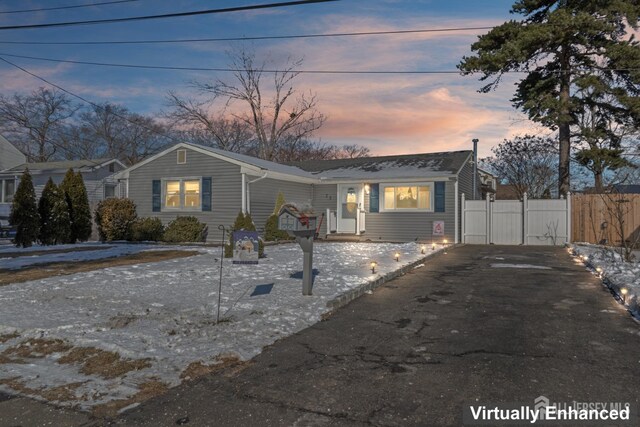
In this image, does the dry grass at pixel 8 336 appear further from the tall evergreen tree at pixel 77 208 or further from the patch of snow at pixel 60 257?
the tall evergreen tree at pixel 77 208

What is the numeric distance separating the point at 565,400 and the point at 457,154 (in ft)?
64.9

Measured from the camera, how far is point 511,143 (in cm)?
3306

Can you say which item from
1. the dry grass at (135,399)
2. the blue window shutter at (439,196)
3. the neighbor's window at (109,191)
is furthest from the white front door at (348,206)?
the neighbor's window at (109,191)

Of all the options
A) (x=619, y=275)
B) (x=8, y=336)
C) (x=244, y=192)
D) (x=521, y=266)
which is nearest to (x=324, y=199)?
(x=244, y=192)

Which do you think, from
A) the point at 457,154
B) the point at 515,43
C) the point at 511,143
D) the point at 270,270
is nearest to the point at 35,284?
the point at 270,270

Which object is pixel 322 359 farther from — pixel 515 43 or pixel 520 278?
pixel 515 43

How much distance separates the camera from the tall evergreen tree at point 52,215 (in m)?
17.0

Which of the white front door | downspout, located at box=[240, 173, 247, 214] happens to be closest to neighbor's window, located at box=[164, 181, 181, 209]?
downspout, located at box=[240, 173, 247, 214]

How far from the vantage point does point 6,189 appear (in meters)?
31.2

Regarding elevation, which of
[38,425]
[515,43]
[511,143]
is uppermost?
[515,43]

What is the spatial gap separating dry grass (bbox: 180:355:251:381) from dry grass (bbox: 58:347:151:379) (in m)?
0.48

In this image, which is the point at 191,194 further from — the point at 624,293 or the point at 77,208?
the point at 624,293

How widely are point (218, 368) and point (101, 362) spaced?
1239 millimetres

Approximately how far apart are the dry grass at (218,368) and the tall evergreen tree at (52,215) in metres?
15.5
